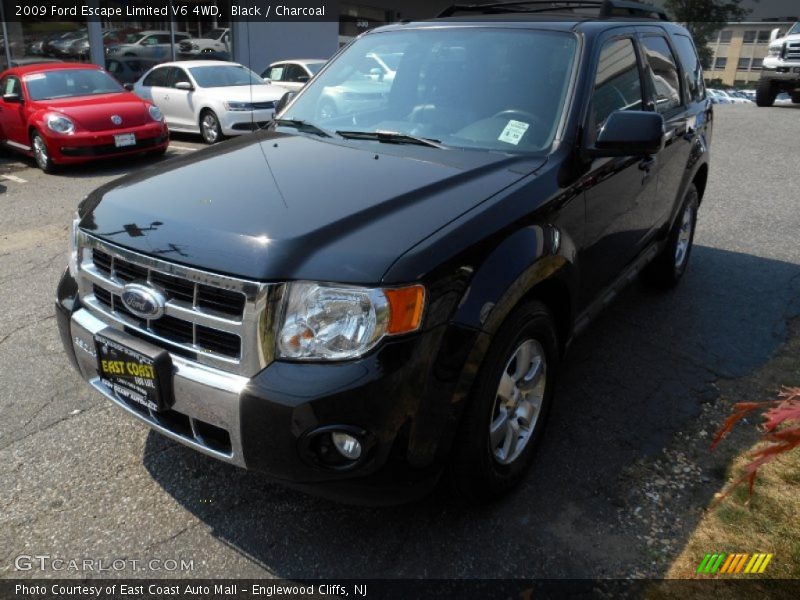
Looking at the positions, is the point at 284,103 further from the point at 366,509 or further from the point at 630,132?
the point at 366,509

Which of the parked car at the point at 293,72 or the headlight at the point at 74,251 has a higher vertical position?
the headlight at the point at 74,251

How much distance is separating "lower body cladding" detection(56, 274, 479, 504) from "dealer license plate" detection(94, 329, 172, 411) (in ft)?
0.13

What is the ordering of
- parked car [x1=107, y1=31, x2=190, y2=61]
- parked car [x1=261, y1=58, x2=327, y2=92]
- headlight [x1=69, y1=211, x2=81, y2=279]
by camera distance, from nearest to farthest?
headlight [x1=69, y1=211, x2=81, y2=279] < parked car [x1=261, y1=58, x2=327, y2=92] < parked car [x1=107, y1=31, x2=190, y2=61]

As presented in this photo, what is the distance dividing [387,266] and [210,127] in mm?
10693

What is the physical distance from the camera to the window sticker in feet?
9.75

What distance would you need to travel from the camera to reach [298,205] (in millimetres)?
2377

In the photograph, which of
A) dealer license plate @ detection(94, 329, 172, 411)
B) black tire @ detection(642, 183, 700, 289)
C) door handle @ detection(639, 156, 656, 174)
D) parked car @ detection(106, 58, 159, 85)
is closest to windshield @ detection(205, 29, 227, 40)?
parked car @ detection(106, 58, 159, 85)

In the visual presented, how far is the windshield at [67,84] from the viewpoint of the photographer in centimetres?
996

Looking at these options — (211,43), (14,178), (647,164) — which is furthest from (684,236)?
(211,43)

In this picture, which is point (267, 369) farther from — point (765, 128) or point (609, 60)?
point (765, 128)

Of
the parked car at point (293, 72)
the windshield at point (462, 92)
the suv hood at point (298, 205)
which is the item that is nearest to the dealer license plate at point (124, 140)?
the parked car at point (293, 72)

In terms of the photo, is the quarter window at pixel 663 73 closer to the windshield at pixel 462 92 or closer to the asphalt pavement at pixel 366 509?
the windshield at pixel 462 92

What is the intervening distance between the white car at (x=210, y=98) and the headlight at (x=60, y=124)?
2.69 metres

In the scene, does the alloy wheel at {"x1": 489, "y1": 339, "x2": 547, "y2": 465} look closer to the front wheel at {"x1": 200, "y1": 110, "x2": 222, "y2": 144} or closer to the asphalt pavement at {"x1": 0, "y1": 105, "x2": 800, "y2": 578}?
the asphalt pavement at {"x1": 0, "y1": 105, "x2": 800, "y2": 578}
